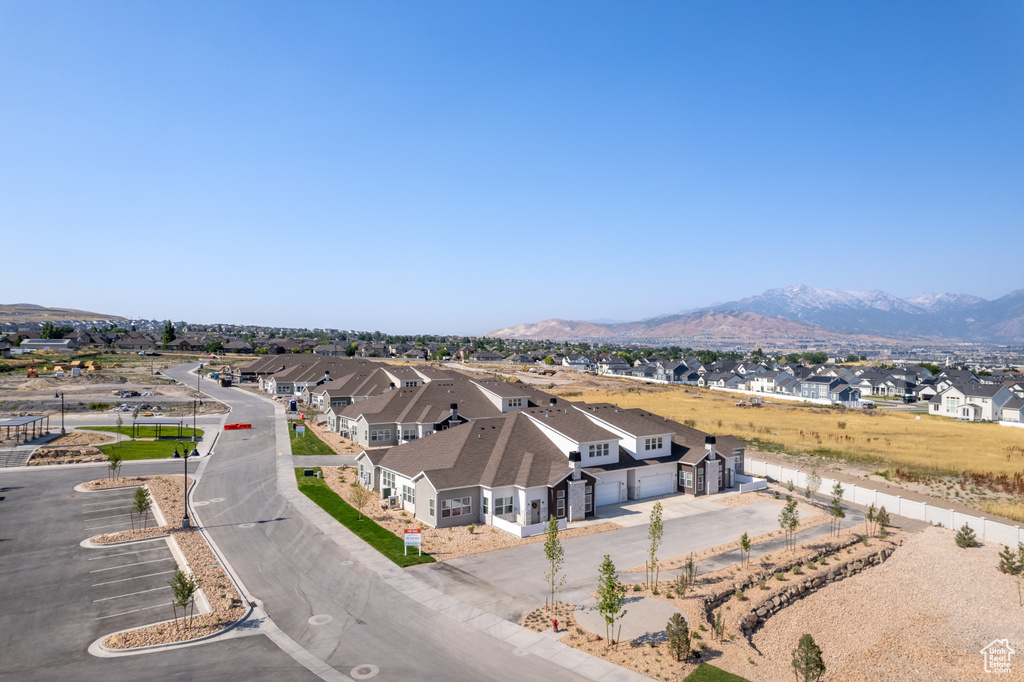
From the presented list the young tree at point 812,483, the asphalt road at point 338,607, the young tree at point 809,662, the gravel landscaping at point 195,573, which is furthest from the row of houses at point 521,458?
the young tree at point 809,662

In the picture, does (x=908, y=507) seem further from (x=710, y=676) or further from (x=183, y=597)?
(x=183, y=597)

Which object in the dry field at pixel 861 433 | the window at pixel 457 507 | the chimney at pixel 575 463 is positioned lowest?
the dry field at pixel 861 433

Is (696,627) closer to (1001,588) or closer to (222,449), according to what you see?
(1001,588)

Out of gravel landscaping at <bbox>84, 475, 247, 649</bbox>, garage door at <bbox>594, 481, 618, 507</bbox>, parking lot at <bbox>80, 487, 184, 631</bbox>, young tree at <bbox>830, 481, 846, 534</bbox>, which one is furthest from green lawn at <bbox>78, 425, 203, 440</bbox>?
young tree at <bbox>830, 481, 846, 534</bbox>

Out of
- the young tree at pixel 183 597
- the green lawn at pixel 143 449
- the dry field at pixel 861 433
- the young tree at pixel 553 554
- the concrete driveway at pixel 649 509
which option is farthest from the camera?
the dry field at pixel 861 433

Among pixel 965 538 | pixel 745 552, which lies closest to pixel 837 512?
pixel 965 538

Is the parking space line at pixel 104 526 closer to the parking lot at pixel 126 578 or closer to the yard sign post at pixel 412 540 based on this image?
the parking lot at pixel 126 578
